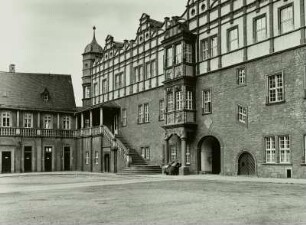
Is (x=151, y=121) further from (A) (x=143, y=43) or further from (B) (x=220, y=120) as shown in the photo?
(B) (x=220, y=120)

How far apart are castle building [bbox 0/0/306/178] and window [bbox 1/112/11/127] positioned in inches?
4.4

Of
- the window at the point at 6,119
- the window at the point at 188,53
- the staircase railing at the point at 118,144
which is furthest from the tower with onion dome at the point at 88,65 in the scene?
the window at the point at 188,53

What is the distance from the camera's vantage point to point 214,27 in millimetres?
31734

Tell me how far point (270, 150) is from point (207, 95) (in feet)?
23.6

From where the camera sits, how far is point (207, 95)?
32.4 m

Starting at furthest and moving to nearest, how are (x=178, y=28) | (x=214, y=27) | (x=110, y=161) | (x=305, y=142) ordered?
(x=110, y=161) < (x=178, y=28) < (x=214, y=27) < (x=305, y=142)

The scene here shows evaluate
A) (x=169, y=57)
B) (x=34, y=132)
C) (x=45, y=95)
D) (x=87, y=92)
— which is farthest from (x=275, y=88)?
(x=45, y=95)

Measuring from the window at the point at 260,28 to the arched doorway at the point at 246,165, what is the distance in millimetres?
7330

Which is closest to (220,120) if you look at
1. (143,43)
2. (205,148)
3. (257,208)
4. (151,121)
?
(205,148)

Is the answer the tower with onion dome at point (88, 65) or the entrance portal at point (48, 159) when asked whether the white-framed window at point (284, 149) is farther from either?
the entrance portal at point (48, 159)

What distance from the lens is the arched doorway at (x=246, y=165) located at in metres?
28.6

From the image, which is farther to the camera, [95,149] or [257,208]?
[95,149]

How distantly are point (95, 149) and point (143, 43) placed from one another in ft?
41.3

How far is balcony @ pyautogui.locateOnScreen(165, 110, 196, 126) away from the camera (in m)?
32.7
